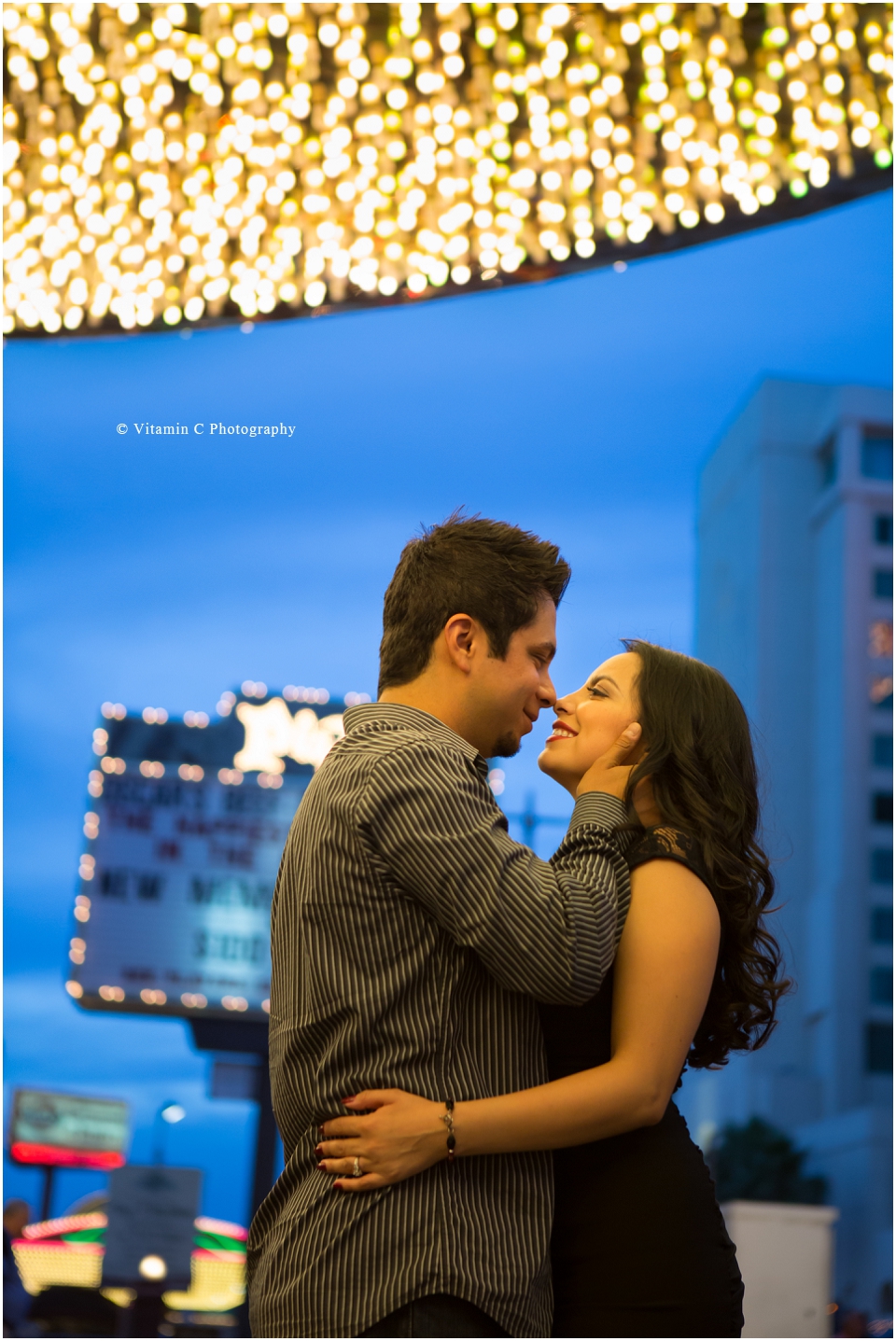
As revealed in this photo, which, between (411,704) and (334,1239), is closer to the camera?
(334,1239)

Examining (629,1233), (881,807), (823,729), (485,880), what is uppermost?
(823,729)

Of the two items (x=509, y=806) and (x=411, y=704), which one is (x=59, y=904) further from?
(x=411, y=704)

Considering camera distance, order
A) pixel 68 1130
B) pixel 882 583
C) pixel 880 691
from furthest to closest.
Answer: pixel 882 583, pixel 880 691, pixel 68 1130

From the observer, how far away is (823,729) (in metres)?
25.0

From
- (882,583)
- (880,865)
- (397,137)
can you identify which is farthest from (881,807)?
(397,137)

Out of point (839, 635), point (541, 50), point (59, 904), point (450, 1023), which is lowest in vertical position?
point (59, 904)

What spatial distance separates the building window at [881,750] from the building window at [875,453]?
553cm

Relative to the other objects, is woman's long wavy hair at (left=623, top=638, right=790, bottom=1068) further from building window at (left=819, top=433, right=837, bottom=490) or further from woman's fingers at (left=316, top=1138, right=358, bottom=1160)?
building window at (left=819, top=433, right=837, bottom=490)

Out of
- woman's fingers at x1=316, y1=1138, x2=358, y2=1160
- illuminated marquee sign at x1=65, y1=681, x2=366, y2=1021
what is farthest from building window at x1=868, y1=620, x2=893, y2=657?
woman's fingers at x1=316, y1=1138, x2=358, y2=1160

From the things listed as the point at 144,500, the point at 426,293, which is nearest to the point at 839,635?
the point at 144,500

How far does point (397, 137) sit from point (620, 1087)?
2.12 m

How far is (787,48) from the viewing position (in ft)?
8.02

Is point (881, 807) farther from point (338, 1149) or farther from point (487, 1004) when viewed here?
point (338, 1149)

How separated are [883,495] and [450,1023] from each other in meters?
26.1
